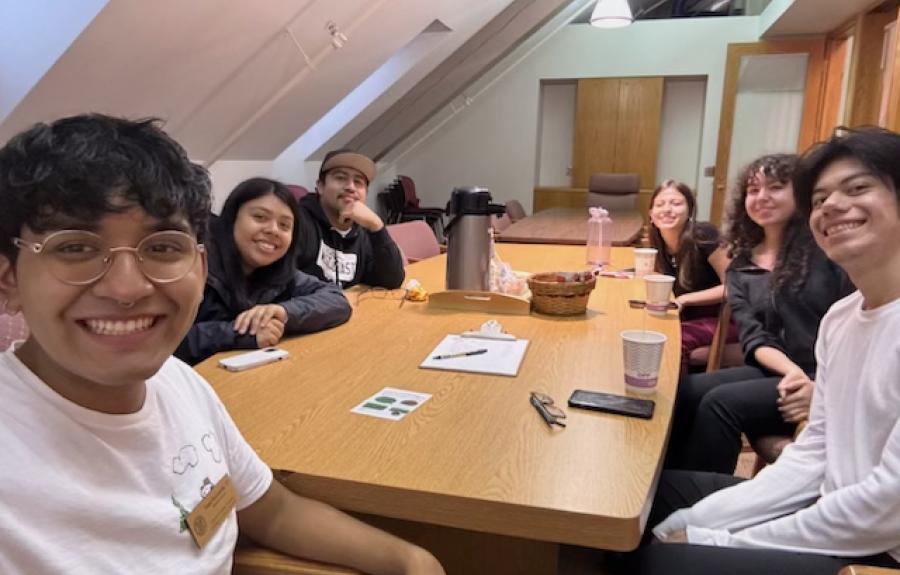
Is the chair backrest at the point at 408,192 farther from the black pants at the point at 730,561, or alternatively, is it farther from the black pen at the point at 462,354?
the black pants at the point at 730,561

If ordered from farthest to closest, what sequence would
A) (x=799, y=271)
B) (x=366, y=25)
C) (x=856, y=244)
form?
(x=366, y=25) → (x=799, y=271) → (x=856, y=244)

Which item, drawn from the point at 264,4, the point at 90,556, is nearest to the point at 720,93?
the point at 264,4

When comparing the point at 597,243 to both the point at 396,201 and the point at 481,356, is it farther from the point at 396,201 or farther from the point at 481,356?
the point at 396,201

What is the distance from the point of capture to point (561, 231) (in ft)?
13.4

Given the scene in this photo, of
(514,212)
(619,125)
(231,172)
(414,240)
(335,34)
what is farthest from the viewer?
(619,125)

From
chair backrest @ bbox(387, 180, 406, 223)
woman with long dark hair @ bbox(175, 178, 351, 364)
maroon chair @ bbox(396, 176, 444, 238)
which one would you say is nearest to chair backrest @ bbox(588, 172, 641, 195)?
maroon chair @ bbox(396, 176, 444, 238)

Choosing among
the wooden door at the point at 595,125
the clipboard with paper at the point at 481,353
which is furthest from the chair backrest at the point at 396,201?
the clipboard with paper at the point at 481,353

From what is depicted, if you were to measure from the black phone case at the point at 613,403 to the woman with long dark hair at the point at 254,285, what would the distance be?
0.78 m

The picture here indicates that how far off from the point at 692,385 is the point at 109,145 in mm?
1759

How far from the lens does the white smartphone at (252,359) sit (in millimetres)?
1408

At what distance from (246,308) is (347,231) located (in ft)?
2.83

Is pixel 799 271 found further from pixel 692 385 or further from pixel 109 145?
pixel 109 145

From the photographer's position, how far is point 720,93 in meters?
6.98

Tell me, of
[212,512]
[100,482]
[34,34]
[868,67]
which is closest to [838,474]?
[212,512]
